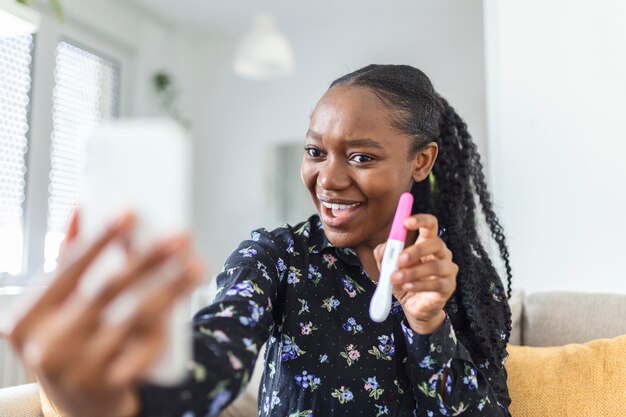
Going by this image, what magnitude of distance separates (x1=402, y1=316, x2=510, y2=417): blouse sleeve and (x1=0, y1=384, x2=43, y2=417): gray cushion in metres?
0.86

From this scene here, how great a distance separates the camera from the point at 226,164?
366 cm

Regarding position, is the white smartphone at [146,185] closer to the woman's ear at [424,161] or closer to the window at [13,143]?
the woman's ear at [424,161]

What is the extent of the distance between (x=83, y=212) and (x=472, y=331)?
2.52 feet

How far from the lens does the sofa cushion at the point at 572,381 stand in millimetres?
1144

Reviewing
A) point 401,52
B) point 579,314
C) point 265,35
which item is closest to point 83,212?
point 579,314

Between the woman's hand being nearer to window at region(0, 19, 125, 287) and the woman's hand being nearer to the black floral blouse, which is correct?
the black floral blouse

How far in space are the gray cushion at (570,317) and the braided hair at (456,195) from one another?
0.88 feet

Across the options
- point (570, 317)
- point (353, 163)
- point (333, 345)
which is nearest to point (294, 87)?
point (570, 317)

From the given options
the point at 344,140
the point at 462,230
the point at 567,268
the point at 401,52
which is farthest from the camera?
the point at 401,52

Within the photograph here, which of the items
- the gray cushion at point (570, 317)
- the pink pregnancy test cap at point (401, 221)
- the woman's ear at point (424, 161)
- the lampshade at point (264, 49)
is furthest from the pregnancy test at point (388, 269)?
the lampshade at point (264, 49)

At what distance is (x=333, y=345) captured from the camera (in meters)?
0.92

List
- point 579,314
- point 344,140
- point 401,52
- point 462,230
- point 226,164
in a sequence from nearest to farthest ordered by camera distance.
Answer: point 344,140 → point 462,230 → point 579,314 → point 401,52 → point 226,164

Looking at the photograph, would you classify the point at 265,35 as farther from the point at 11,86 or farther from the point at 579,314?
Answer: the point at 579,314

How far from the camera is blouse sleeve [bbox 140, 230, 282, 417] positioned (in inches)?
19.0
